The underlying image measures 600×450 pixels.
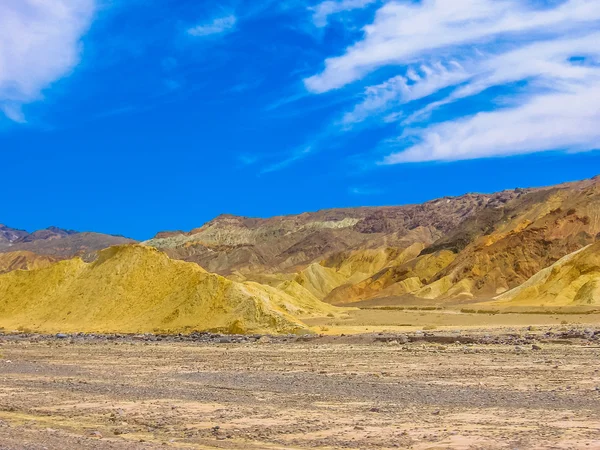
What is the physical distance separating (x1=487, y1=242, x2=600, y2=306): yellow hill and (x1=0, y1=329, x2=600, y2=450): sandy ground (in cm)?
4174

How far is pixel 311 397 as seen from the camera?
49.7 ft

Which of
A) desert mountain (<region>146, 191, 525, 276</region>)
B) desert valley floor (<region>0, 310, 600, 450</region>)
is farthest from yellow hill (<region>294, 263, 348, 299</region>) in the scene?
desert valley floor (<region>0, 310, 600, 450</region>)

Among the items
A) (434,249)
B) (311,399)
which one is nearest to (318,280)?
(434,249)

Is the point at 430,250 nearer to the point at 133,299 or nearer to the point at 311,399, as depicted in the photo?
the point at 133,299

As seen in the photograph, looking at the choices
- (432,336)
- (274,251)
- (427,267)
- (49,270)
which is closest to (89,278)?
(49,270)

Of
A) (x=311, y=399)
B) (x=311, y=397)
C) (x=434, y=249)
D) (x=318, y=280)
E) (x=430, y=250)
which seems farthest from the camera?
(x=318, y=280)

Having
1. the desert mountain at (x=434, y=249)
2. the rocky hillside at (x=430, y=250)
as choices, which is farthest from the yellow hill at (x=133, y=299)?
the desert mountain at (x=434, y=249)

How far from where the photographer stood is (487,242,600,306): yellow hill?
6638cm

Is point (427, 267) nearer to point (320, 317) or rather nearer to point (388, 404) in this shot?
point (320, 317)

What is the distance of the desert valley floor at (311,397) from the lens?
10.5 metres

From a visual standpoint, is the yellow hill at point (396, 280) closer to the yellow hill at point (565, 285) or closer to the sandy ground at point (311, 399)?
the yellow hill at point (565, 285)

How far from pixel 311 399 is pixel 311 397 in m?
0.29

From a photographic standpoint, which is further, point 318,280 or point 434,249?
point 318,280

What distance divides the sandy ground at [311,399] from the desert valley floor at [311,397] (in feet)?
0.11
